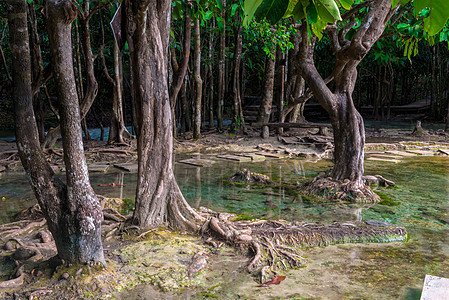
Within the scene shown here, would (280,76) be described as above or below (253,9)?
above

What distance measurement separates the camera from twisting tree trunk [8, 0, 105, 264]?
2.77 m

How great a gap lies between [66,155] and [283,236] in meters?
2.37

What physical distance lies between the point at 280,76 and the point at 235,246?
9.91 m

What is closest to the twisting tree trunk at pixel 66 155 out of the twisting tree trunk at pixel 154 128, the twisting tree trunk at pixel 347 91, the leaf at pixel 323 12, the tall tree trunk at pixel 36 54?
the twisting tree trunk at pixel 154 128

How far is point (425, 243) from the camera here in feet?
A: 13.1

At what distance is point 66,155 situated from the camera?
2.89m

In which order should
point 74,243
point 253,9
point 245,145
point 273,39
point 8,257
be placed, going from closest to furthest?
point 253,9 < point 74,243 < point 8,257 < point 273,39 < point 245,145

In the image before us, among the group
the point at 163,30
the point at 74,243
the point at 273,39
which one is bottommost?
the point at 74,243

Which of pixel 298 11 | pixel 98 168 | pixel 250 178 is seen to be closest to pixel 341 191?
pixel 250 178

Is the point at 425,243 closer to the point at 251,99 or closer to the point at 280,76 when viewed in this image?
the point at 280,76

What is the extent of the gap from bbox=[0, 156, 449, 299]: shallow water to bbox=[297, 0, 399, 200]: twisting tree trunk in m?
0.76

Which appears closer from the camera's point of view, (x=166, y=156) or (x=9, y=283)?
(x=9, y=283)

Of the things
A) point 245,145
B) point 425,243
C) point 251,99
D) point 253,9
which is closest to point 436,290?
point 425,243

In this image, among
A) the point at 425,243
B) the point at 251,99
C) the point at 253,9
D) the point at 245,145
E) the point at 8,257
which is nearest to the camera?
the point at 253,9
